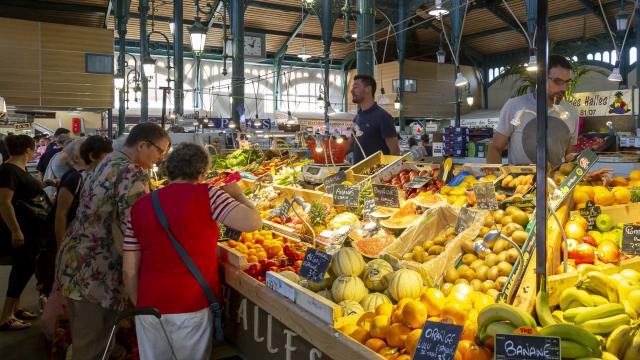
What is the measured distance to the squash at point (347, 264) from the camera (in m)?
2.48

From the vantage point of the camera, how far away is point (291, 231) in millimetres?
3754

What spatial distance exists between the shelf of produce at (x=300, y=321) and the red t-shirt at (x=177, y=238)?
33cm

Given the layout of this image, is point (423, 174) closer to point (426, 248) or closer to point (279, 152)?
point (426, 248)

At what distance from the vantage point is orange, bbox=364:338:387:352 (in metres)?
1.94

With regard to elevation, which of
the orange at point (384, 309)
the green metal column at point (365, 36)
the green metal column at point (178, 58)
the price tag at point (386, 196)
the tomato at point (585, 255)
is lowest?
the orange at point (384, 309)

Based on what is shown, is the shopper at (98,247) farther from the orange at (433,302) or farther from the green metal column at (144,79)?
the green metal column at (144,79)

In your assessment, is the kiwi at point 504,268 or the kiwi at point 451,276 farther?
the kiwi at point 451,276

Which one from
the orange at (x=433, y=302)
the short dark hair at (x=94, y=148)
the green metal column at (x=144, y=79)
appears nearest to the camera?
the orange at (x=433, y=302)

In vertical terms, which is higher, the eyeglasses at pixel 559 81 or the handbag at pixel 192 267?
the eyeglasses at pixel 559 81

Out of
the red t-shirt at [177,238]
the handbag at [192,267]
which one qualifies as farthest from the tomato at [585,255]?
the handbag at [192,267]

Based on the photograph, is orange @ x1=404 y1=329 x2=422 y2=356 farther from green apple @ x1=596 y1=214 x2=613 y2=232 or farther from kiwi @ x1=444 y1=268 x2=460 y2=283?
green apple @ x1=596 y1=214 x2=613 y2=232

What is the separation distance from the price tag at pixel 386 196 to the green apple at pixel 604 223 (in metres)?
1.11

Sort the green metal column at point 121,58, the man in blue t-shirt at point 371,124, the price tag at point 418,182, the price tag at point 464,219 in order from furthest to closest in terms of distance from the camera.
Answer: the green metal column at point 121,58 → the man in blue t-shirt at point 371,124 → the price tag at point 418,182 → the price tag at point 464,219

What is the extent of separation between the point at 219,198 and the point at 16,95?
1456 cm
